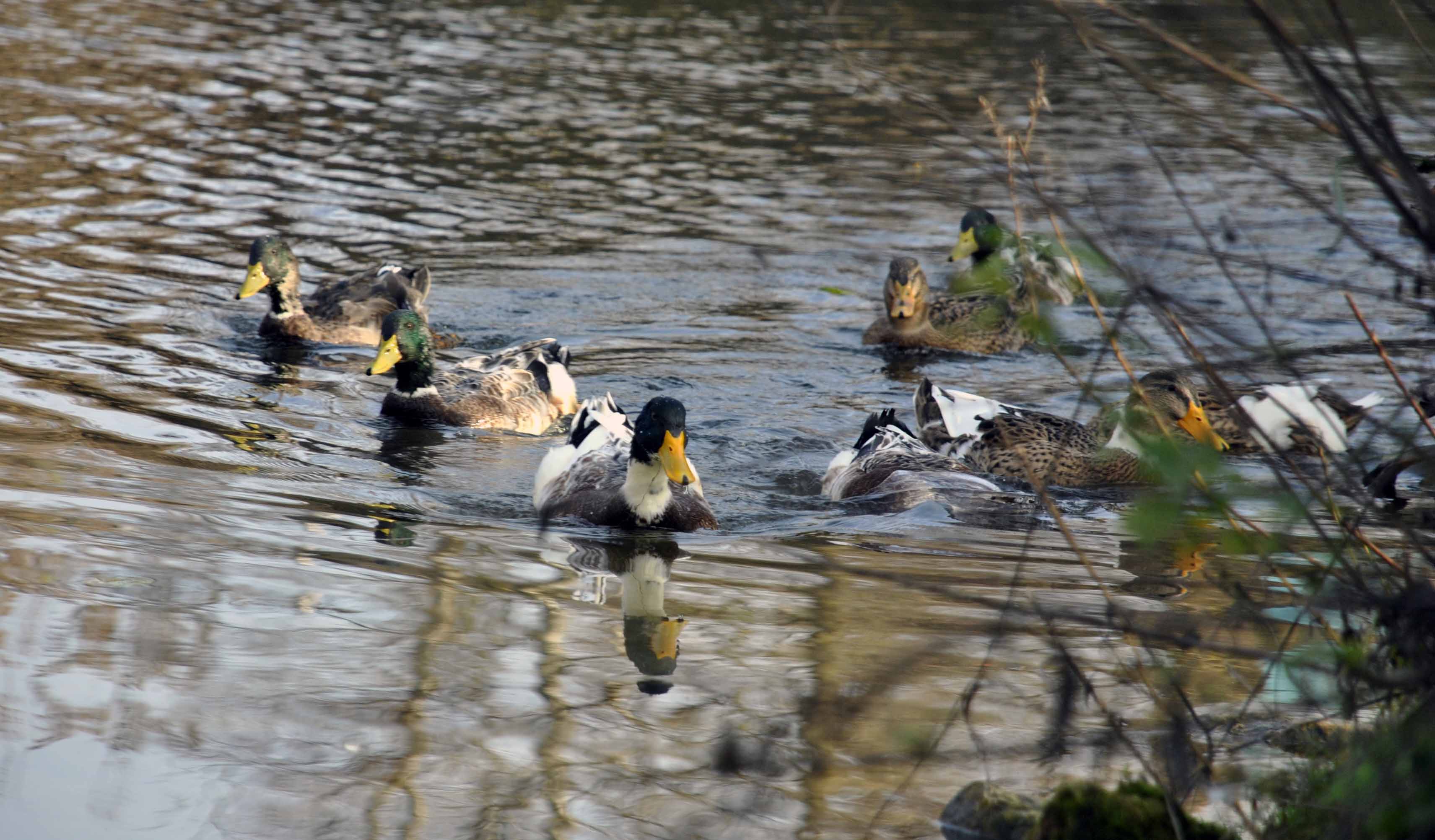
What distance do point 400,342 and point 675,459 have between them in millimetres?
3294

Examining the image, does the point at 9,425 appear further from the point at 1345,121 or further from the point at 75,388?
the point at 1345,121

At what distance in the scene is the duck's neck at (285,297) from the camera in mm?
11727

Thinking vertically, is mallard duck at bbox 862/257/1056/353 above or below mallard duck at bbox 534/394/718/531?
above

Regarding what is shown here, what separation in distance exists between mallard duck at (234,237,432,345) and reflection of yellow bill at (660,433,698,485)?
13.9 feet

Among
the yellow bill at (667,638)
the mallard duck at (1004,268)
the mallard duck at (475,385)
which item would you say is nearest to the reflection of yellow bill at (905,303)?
the mallard duck at (475,385)

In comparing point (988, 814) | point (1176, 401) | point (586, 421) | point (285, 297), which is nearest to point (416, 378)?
point (586, 421)

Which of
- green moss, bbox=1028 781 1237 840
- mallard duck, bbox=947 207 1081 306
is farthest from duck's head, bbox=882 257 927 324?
green moss, bbox=1028 781 1237 840

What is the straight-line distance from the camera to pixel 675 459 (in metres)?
7.65

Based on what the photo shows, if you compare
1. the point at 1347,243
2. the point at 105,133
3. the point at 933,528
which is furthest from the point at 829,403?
the point at 105,133

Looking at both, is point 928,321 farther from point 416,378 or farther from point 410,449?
point 410,449

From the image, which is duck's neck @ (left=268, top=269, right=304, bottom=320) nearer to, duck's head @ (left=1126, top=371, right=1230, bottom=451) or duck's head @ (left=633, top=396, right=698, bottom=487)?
duck's head @ (left=633, top=396, right=698, bottom=487)

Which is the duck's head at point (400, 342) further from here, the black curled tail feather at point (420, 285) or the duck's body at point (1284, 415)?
the duck's body at point (1284, 415)

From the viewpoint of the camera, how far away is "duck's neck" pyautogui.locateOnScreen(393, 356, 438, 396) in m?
Answer: 10.2

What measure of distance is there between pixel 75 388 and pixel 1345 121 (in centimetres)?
799
